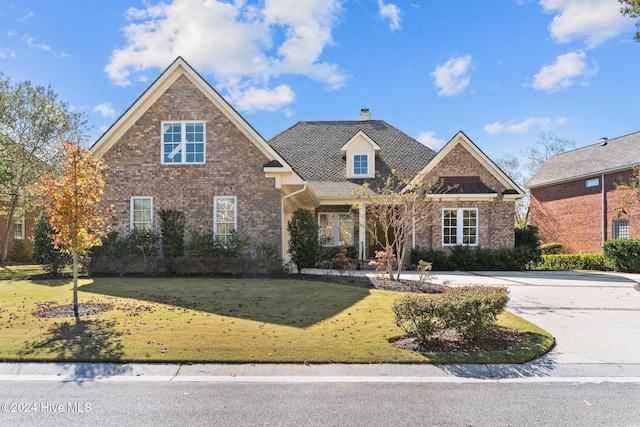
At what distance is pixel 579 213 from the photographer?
27.3 metres

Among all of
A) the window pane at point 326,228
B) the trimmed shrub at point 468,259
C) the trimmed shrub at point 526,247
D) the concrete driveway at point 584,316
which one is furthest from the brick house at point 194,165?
the trimmed shrub at point 526,247

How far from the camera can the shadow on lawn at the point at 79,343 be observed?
6.11 m

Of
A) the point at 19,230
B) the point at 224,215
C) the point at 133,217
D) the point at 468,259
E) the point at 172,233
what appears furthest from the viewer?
the point at 19,230

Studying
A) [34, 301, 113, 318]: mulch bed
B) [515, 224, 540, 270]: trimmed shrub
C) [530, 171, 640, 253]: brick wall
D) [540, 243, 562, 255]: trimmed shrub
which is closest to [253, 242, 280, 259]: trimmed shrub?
[34, 301, 113, 318]: mulch bed

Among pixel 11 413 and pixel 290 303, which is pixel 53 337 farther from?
pixel 290 303

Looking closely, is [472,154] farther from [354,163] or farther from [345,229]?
[345,229]

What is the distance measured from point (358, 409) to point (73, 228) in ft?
22.1

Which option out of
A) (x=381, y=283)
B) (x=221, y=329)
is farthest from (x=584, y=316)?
(x=221, y=329)

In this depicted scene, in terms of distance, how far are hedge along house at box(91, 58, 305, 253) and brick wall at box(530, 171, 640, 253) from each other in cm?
1974

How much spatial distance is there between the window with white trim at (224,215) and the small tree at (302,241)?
89.4 inches

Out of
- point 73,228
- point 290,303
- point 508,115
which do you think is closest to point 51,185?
point 73,228

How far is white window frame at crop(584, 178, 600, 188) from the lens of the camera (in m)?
26.0

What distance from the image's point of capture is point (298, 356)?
20.1 ft

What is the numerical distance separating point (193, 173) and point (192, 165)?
1.08ft
